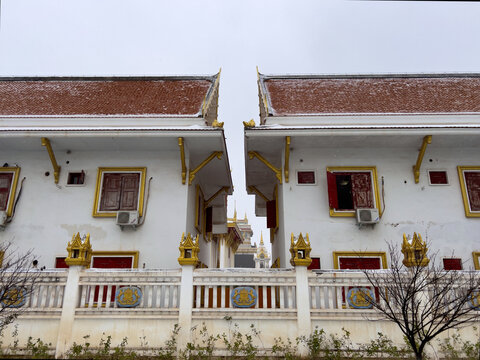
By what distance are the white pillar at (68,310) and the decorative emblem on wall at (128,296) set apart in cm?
72

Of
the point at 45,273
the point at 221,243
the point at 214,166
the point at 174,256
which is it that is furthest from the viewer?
the point at 221,243

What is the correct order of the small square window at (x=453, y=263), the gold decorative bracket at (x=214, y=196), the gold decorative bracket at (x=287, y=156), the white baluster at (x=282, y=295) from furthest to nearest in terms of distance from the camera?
the gold decorative bracket at (x=214, y=196)
the gold decorative bracket at (x=287, y=156)
the small square window at (x=453, y=263)
the white baluster at (x=282, y=295)

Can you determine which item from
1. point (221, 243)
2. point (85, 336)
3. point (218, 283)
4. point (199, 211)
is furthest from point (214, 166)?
point (221, 243)

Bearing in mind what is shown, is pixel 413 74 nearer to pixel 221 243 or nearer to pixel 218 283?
pixel 218 283

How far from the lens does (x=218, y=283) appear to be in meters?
6.65

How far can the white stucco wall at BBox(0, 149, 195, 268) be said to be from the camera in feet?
32.7

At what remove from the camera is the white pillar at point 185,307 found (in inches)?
247

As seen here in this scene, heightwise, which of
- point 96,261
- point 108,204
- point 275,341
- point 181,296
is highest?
point 108,204

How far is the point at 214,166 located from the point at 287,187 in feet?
9.50

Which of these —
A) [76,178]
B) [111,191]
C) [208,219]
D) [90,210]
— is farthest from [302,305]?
[208,219]

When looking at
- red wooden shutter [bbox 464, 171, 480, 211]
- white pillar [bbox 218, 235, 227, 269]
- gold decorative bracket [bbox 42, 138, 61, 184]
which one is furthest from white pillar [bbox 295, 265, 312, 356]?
white pillar [bbox 218, 235, 227, 269]

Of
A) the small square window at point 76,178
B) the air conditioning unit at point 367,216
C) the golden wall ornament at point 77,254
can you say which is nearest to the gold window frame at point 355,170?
the air conditioning unit at point 367,216

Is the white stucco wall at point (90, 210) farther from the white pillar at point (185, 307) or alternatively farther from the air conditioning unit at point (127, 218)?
the white pillar at point (185, 307)

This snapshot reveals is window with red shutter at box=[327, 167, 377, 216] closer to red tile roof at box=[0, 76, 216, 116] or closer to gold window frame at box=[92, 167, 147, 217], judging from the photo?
red tile roof at box=[0, 76, 216, 116]
